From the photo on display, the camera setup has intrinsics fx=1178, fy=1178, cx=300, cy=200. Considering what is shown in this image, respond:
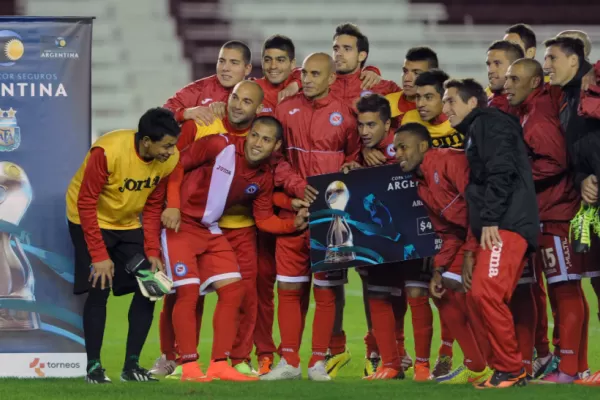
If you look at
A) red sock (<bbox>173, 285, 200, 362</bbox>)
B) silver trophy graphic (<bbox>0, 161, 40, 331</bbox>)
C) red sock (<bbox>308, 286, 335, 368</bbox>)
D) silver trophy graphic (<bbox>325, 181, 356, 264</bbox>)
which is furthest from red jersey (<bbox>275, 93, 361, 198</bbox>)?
silver trophy graphic (<bbox>0, 161, 40, 331</bbox>)

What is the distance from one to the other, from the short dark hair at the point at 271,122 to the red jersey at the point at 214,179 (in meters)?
0.22

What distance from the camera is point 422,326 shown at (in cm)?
700

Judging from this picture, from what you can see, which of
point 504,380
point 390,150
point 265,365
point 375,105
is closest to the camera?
point 504,380

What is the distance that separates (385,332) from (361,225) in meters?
0.67

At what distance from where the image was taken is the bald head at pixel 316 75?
23.2 ft

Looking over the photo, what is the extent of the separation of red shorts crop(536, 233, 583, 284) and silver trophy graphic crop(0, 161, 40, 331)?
2.90 meters

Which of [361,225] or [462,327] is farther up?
[361,225]

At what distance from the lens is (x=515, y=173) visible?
19.7 ft

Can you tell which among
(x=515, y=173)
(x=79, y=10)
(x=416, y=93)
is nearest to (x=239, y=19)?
(x=79, y=10)

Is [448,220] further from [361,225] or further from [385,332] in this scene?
[385,332]

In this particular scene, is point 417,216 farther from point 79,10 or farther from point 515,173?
point 79,10

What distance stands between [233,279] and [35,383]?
4.19 feet

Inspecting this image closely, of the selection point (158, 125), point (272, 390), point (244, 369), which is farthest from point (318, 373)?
point (158, 125)

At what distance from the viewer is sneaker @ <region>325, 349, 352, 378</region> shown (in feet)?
24.2
